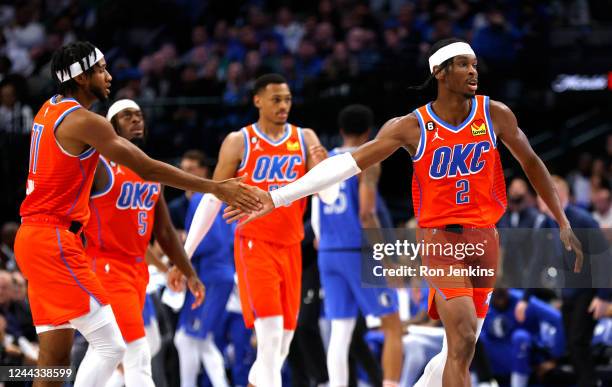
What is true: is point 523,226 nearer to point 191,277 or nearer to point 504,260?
point 504,260

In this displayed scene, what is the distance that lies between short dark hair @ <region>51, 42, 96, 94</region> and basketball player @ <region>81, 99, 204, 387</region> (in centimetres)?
85

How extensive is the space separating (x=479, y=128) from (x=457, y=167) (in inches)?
10.7

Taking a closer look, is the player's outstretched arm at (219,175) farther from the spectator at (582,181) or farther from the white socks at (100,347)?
the spectator at (582,181)

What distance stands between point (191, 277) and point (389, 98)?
619 cm

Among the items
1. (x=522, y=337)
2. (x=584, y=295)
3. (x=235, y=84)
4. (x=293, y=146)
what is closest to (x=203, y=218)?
(x=293, y=146)

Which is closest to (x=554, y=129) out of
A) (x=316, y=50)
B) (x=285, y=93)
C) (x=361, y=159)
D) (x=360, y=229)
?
(x=316, y=50)

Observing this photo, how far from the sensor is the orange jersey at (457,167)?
20.6ft

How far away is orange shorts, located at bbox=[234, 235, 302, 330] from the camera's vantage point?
24.3 ft

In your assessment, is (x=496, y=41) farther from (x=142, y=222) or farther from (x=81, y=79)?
(x=81, y=79)

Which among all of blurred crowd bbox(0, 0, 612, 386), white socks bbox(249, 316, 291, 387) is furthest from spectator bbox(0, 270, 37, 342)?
white socks bbox(249, 316, 291, 387)

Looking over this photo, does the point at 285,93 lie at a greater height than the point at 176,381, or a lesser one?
greater

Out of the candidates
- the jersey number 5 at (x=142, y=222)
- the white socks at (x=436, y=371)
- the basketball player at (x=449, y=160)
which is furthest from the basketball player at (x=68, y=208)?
the white socks at (x=436, y=371)

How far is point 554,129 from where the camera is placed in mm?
14258

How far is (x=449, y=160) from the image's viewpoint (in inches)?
247
